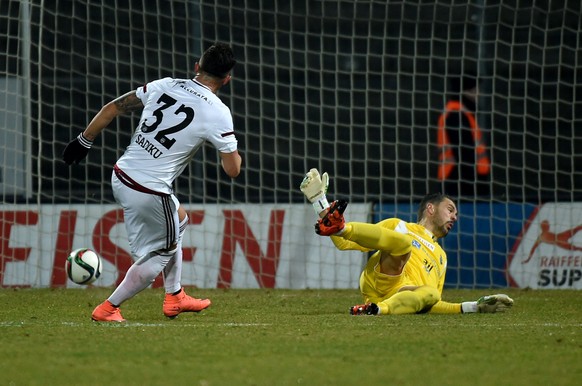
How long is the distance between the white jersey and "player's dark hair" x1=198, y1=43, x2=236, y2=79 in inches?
4.9

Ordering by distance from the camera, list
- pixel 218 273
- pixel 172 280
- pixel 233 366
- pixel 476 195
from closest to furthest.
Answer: pixel 233 366, pixel 172 280, pixel 218 273, pixel 476 195

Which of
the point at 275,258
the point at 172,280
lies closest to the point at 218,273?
the point at 275,258

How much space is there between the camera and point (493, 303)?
768 centimetres

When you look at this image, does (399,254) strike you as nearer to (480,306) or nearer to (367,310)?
(367,310)

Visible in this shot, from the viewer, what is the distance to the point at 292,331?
6.38 m

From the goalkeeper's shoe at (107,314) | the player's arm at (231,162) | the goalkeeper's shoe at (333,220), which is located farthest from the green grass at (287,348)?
the player's arm at (231,162)

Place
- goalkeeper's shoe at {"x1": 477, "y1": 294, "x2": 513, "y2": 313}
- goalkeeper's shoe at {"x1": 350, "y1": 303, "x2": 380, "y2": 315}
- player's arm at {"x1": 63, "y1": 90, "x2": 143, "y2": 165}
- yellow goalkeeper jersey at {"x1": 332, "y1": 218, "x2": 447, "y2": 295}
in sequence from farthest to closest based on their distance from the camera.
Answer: yellow goalkeeper jersey at {"x1": 332, "y1": 218, "x2": 447, "y2": 295} < goalkeeper's shoe at {"x1": 477, "y1": 294, "x2": 513, "y2": 313} < goalkeeper's shoe at {"x1": 350, "y1": 303, "x2": 380, "y2": 315} < player's arm at {"x1": 63, "y1": 90, "x2": 143, "y2": 165}

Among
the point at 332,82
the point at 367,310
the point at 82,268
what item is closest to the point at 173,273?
the point at 82,268

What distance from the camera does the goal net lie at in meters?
10.8

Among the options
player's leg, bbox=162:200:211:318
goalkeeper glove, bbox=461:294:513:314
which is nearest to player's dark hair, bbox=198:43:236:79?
player's leg, bbox=162:200:211:318

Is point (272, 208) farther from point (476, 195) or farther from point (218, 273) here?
point (476, 195)

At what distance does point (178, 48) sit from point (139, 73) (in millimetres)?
521

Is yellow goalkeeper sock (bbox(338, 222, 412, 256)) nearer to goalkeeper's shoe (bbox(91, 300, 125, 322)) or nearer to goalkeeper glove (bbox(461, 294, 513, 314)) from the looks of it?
goalkeeper glove (bbox(461, 294, 513, 314))

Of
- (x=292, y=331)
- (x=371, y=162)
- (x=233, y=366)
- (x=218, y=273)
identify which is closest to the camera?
(x=233, y=366)
